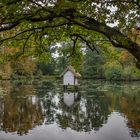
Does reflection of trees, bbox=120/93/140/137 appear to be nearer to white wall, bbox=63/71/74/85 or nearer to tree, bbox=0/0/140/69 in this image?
tree, bbox=0/0/140/69

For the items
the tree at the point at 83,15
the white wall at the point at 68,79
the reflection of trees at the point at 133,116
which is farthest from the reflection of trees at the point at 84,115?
the white wall at the point at 68,79

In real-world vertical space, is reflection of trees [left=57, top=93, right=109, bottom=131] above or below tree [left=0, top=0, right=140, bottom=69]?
below

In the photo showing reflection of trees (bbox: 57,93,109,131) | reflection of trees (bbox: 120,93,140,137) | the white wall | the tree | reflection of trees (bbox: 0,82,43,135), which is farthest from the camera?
the white wall

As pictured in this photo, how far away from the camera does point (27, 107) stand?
35.5m

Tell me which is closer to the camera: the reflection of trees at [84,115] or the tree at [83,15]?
the tree at [83,15]

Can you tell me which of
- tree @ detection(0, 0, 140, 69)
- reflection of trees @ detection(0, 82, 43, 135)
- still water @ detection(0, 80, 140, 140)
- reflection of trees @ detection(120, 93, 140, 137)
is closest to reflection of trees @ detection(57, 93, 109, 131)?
still water @ detection(0, 80, 140, 140)

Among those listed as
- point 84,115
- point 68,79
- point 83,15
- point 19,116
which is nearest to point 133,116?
point 84,115

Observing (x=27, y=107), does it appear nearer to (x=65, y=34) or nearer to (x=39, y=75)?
(x=65, y=34)

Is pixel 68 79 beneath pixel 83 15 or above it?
beneath

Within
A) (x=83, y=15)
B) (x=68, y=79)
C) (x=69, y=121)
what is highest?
(x=83, y=15)

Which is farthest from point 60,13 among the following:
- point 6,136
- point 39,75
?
point 39,75

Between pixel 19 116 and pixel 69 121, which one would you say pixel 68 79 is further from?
pixel 69 121

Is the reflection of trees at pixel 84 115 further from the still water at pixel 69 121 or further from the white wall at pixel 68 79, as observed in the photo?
the white wall at pixel 68 79

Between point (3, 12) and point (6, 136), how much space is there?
488 inches
